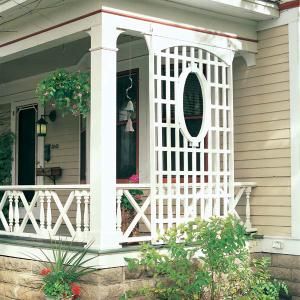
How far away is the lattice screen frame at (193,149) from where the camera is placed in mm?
7121

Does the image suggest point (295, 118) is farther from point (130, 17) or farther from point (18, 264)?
point (18, 264)

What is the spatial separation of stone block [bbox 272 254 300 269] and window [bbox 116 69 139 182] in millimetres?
2481

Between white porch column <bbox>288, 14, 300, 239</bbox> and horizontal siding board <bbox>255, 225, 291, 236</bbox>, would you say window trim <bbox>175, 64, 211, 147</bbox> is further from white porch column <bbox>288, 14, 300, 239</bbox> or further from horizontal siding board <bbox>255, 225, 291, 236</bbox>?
horizontal siding board <bbox>255, 225, 291, 236</bbox>

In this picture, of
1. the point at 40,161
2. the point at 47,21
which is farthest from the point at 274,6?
the point at 40,161

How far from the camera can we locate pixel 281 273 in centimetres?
793

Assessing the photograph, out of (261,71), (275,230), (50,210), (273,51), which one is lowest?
(275,230)

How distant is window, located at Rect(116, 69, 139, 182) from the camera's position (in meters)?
9.38

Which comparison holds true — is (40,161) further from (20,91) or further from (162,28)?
(162,28)

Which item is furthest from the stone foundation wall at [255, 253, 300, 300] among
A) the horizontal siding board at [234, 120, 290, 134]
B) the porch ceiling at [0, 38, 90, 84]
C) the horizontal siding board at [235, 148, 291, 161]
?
the porch ceiling at [0, 38, 90, 84]

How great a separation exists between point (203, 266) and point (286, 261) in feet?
5.40

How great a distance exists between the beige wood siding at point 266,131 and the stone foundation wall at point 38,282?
208cm

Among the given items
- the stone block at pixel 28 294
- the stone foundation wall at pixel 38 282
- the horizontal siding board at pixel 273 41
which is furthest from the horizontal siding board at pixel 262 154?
the stone block at pixel 28 294

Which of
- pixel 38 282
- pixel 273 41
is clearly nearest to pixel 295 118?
pixel 273 41

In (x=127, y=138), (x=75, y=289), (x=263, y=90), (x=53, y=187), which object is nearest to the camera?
(x=75, y=289)
